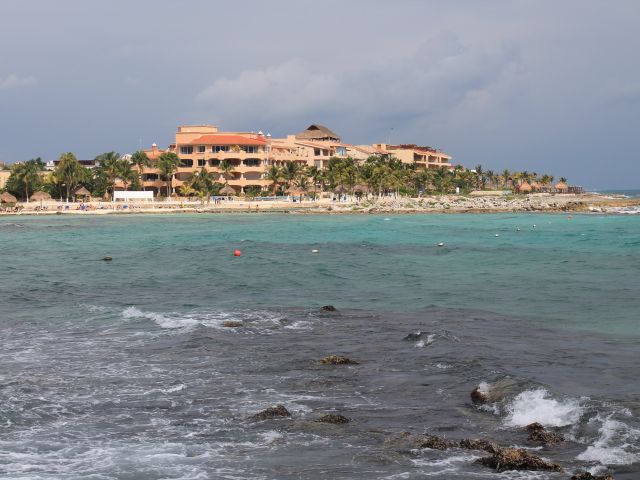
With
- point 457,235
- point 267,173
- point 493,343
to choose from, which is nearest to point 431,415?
point 493,343

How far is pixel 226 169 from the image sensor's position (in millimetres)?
97688

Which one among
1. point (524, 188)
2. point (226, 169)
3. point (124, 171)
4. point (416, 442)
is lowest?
→ point (416, 442)

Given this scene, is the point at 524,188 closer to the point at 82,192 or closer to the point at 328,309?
the point at 82,192

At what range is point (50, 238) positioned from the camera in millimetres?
56000

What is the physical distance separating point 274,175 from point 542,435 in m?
89.5

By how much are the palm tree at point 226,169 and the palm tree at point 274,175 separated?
4488 millimetres

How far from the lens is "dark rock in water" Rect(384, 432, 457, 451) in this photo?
10.9 meters

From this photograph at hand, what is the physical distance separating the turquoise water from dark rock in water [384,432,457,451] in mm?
9968

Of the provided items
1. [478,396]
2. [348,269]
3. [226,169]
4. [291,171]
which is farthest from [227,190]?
[478,396]

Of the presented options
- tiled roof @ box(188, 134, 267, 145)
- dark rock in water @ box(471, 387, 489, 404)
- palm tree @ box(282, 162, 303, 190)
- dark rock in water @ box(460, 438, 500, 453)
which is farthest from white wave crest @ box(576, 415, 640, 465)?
tiled roof @ box(188, 134, 267, 145)

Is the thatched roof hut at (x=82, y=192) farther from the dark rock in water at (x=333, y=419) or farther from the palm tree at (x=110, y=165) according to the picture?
the dark rock in water at (x=333, y=419)

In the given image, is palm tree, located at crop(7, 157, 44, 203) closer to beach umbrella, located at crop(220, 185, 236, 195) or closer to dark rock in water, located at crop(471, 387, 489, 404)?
beach umbrella, located at crop(220, 185, 236, 195)

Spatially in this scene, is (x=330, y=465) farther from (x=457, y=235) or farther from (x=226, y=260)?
(x=457, y=235)

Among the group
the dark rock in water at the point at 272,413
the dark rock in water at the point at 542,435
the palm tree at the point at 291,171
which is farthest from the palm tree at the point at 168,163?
the dark rock in water at the point at 542,435
